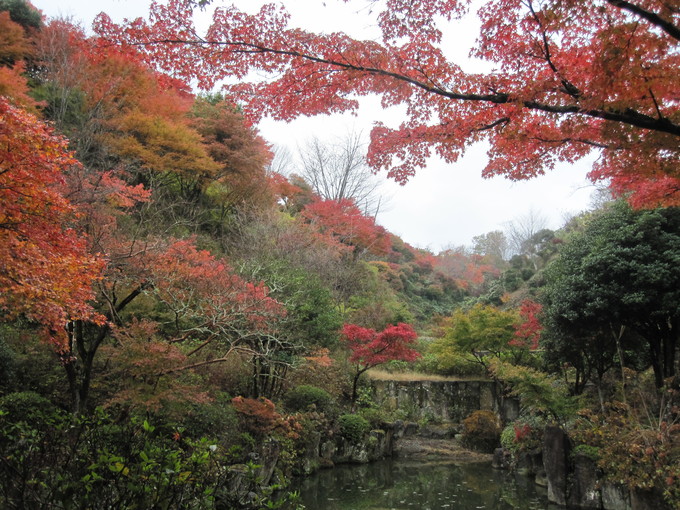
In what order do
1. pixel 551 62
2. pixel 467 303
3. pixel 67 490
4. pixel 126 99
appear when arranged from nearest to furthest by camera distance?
pixel 67 490 < pixel 551 62 < pixel 126 99 < pixel 467 303

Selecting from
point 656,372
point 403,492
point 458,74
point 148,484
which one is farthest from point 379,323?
point 148,484

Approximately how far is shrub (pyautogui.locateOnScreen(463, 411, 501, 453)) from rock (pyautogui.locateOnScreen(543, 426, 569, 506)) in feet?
14.9

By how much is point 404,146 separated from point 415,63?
0.91 metres

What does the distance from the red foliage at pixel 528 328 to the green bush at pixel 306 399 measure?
20.5ft

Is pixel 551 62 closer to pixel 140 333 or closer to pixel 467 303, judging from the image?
pixel 140 333

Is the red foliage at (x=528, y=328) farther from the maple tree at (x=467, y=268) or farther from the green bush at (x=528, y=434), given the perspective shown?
the maple tree at (x=467, y=268)

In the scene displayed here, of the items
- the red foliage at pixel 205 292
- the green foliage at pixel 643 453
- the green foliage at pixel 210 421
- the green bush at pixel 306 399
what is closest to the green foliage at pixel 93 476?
the red foliage at pixel 205 292

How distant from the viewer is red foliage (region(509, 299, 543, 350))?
12.2 meters

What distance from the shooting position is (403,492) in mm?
7973

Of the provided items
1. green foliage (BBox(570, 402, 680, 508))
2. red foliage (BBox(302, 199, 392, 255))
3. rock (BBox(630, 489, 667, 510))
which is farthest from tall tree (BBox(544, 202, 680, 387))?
red foliage (BBox(302, 199, 392, 255))

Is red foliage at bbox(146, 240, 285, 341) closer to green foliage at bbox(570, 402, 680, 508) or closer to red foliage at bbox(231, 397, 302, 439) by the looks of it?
red foliage at bbox(231, 397, 302, 439)

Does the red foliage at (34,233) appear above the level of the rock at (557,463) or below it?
above

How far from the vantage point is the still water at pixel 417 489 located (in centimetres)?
719

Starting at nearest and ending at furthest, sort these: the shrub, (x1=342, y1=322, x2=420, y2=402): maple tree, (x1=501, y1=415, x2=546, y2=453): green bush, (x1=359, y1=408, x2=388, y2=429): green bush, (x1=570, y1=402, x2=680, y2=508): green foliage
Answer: (x1=570, y1=402, x2=680, y2=508): green foliage → (x1=501, y1=415, x2=546, y2=453): green bush → (x1=342, y1=322, x2=420, y2=402): maple tree → (x1=359, y1=408, x2=388, y2=429): green bush → the shrub
